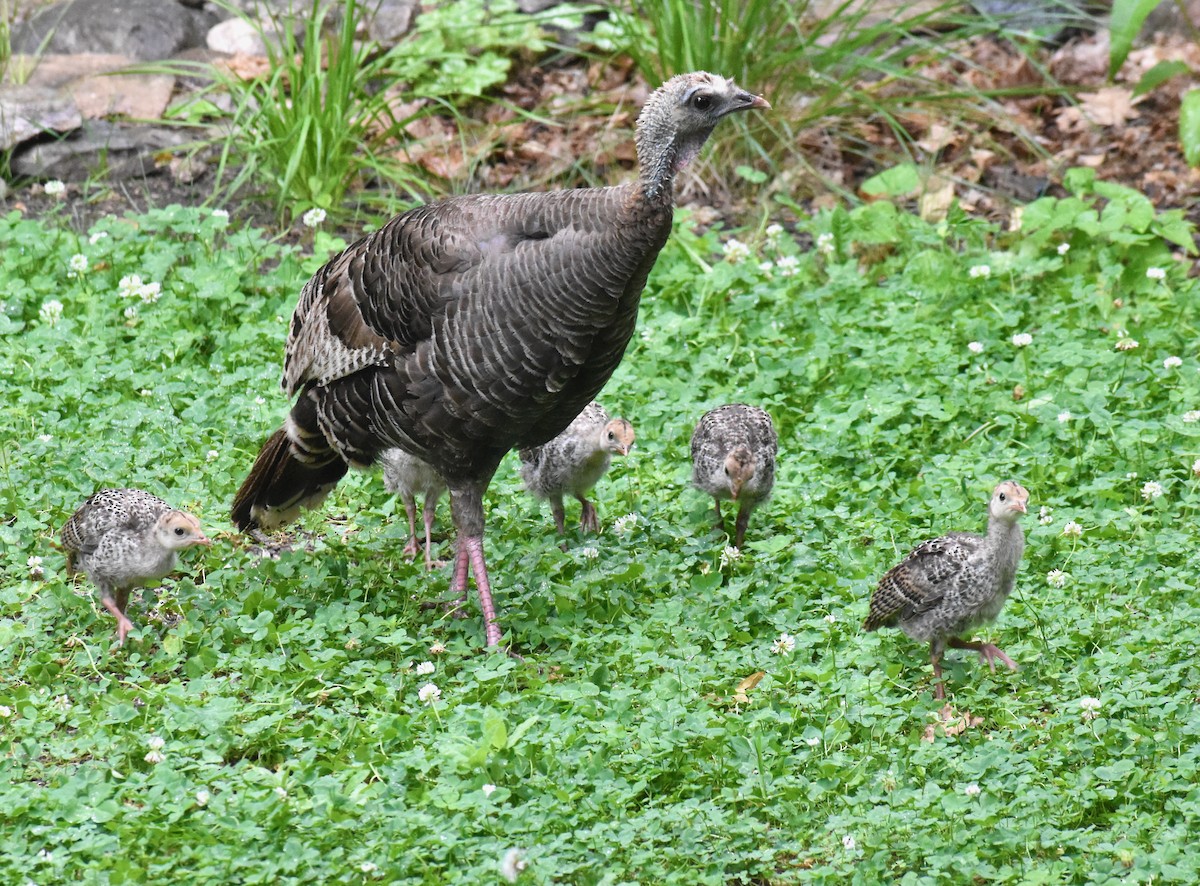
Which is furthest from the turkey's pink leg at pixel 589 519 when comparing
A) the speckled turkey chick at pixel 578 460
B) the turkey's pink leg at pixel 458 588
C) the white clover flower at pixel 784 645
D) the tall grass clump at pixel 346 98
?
the tall grass clump at pixel 346 98

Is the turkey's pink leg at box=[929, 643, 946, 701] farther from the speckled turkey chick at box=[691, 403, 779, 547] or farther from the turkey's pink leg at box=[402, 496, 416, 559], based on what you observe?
the turkey's pink leg at box=[402, 496, 416, 559]

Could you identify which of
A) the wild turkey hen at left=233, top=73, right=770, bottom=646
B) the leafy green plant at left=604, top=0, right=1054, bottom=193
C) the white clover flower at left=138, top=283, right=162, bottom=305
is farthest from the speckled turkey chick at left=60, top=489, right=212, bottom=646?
the leafy green plant at left=604, top=0, right=1054, bottom=193

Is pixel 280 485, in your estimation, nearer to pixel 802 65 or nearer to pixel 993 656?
pixel 993 656

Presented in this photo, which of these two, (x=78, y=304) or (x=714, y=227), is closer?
(x=78, y=304)

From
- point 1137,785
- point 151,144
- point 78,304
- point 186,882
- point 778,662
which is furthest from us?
point 151,144

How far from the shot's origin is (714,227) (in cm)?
935

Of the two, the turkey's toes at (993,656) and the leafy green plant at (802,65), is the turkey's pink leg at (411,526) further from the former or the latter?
the leafy green plant at (802,65)

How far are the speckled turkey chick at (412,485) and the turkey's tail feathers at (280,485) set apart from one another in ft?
0.78

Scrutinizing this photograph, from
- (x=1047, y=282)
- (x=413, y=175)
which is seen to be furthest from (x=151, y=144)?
(x=1047, y=282)

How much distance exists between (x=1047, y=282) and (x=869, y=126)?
2108 millimetres

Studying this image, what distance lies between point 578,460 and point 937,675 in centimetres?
182

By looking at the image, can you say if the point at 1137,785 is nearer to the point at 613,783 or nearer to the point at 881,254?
the point at 613,783

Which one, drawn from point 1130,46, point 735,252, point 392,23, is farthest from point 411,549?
point 1130,46

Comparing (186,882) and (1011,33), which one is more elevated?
(1011,33)
